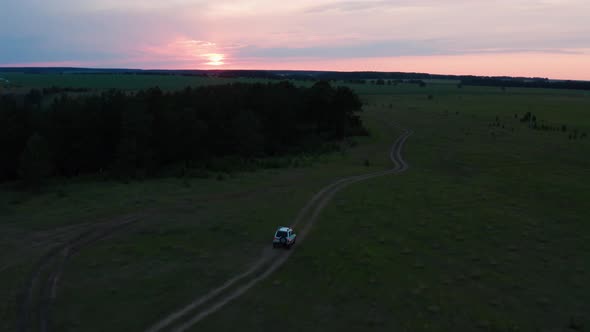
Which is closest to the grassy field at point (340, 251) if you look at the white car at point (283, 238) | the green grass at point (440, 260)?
the green grass at point (440, 260)

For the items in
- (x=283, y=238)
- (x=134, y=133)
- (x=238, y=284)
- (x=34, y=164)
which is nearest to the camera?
(x=238, y=284)

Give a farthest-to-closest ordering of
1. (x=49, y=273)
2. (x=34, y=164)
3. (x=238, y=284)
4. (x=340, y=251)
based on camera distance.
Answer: (x=34, y=164), (x=340, y=251), (x=49, y=273), (x=238, y=284)

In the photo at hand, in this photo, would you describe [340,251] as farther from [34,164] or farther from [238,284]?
[34,164]

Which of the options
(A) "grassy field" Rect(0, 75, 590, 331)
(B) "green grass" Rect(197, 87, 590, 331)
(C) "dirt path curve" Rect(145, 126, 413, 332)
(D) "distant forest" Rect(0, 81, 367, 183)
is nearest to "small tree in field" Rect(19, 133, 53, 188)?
(D) "distant forest" Rect(0, 81, 367, 183)

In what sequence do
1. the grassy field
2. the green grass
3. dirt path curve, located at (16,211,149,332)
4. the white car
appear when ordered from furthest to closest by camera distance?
the white car
the grassy field
dirt path curve, located at (16,211,149,332)
the green grass

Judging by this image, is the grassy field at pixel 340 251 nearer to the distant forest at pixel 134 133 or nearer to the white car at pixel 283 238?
the white car at pixel 283 238

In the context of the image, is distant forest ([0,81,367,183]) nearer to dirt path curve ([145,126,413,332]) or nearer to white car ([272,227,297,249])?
dirt path curve ([145,126,413,332])

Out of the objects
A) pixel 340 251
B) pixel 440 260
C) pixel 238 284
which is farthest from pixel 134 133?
pixel 440 260
